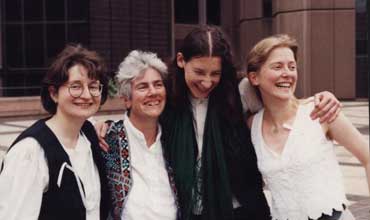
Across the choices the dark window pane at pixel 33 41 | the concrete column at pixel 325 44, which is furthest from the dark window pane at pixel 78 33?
the concrete column at pixel 325 44

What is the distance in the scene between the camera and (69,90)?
2246 millimetres

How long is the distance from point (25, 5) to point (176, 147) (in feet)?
74.9

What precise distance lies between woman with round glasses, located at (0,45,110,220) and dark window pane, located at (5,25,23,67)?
22810 mm

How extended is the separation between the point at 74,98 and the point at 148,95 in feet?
1.24

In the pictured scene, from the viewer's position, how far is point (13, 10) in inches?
950

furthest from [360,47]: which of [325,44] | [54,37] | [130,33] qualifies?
[54,37]

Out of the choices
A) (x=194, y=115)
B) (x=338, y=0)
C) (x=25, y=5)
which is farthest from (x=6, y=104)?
(x=194, y=115)

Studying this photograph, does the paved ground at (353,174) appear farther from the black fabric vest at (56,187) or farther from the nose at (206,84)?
the black fabric vest at (56,187)

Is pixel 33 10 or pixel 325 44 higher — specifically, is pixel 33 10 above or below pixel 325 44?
above

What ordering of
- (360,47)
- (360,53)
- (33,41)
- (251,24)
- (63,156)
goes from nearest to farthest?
(63,156) → (33,41) → (360,53) → (360,47) → (251,24)

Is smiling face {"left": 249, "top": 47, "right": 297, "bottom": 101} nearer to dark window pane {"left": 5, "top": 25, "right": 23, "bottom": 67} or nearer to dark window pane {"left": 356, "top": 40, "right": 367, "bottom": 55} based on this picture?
dark window pane {"left": 5, "top": 25, "right": 23, "bottom": 67}

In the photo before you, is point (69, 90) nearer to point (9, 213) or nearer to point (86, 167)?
point (86, 167)

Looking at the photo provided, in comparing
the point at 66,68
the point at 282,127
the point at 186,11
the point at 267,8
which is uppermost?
the point at 186,11

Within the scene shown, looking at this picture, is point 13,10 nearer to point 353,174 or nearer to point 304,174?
point 353,174
